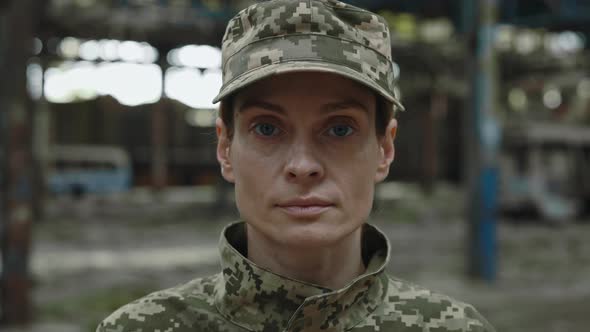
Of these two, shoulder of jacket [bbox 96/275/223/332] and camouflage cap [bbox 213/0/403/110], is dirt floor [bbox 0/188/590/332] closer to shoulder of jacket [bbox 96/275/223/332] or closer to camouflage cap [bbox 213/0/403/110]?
shoulder of jacket [bbox 96/275/223/332]

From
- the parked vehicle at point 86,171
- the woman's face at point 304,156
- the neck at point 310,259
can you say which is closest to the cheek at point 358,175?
the woman's face at point 304,156

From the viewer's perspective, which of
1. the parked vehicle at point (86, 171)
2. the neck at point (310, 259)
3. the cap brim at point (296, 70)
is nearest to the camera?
the cap brim at point (296, 70)

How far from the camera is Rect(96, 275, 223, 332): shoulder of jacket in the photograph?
1.34 m

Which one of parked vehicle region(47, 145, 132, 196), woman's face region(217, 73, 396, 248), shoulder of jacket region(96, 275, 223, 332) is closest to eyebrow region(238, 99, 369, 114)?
woman's face region(217, 73, 396, 248)

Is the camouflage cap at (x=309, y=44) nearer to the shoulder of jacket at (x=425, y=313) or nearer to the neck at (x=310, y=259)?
the neck at (x=310, y=259)

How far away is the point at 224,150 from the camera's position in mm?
1421

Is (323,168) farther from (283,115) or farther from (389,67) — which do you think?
(389,67)

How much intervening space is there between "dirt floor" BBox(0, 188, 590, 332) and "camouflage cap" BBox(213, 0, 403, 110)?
4738 millimetres

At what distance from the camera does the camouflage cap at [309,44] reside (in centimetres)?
121

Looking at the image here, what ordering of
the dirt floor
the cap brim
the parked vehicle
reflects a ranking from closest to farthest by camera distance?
the cap brim < the dirt floor < the parked vehicle

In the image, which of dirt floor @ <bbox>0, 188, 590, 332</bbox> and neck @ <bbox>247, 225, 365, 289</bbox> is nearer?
neck @ <bbox>247, 225, 365, 289</bbox>

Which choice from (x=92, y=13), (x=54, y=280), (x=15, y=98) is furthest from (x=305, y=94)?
(x=92, y=13)

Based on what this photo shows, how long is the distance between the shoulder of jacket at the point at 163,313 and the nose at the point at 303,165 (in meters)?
0.35

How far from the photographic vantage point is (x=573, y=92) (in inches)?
896
